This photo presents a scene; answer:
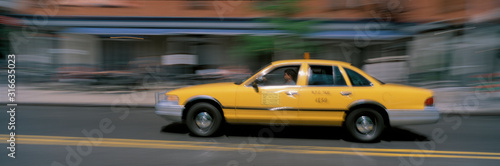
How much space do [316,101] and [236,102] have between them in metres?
1.34

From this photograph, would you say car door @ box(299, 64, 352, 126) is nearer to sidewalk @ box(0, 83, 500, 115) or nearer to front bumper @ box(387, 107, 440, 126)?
front bumper @ box(387, 107, 440, 126)

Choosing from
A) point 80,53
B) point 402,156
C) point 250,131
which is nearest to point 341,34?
point 250,131

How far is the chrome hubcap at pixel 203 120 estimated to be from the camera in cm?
661

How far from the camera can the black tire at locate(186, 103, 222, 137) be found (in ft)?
21.4

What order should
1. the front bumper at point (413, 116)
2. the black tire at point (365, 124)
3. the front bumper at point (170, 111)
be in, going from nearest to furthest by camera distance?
the front bumper at point (413, 116), the black tire at point (365, 124), the front bumper at point (170, 111)

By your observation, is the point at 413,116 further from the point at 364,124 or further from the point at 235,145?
the point at 235,145

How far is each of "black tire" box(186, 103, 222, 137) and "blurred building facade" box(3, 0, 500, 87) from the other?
7.20 meters

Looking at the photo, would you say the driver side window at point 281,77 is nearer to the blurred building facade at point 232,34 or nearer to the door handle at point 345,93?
the door handle at point 345,93

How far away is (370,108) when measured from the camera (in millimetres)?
6348

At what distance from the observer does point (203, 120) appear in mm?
6625

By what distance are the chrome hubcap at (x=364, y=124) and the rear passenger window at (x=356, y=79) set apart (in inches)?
22.6

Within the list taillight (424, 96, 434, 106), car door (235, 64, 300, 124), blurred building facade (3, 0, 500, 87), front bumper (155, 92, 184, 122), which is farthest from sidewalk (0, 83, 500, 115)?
car door (235, 64, 300, 124)

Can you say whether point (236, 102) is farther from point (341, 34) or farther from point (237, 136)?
point (341, 34)

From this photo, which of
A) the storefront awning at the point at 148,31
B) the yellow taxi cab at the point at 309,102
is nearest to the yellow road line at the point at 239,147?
the yellow taxi cab at the point at 309,102
